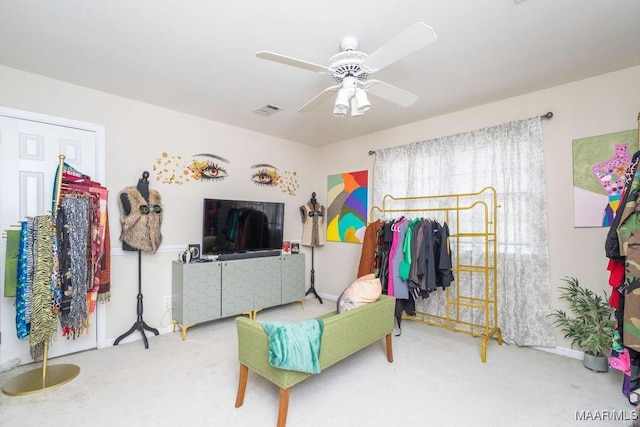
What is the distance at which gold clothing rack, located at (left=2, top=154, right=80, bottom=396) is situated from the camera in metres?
2.16

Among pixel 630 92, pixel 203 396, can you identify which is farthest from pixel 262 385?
pixel 630 92

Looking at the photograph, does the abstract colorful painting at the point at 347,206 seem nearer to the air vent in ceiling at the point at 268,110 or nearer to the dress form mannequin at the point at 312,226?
the dress form mannequin at the point at 312,226

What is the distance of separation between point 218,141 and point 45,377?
2.85 meters

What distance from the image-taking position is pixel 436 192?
11.8 feet

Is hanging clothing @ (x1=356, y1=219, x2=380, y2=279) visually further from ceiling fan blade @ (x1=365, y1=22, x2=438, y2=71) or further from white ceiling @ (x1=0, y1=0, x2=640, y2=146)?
ceiling fan blade @ (x1=365, y1=22, x2=438, y2=71)

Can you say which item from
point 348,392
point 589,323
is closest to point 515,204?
point 589,323

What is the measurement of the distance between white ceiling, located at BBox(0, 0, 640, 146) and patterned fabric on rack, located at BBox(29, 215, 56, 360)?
1338mm

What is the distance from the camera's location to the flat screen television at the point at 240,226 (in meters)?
3.55

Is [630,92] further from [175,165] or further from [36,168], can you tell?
[36,168]

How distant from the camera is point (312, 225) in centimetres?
477

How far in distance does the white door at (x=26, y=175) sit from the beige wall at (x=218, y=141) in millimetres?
176

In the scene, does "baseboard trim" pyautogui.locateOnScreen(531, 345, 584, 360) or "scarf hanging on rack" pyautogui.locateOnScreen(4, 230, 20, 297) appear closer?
"scarf hanging on rack" pyautogui.locateOnScreen(4, 230, 20, 297)

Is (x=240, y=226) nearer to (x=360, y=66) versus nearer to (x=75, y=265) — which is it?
A: (x=75, y=265)

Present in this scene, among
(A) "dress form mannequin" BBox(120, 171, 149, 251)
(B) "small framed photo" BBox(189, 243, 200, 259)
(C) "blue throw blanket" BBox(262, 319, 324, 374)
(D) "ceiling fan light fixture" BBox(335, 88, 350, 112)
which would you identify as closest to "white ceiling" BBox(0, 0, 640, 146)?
(D) "ceiling fan light fixture" BBox(335, 88, 350, 112)
